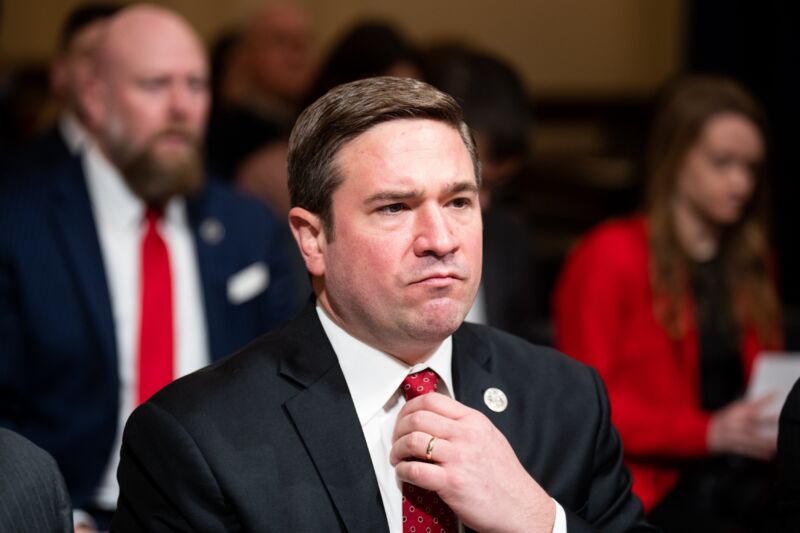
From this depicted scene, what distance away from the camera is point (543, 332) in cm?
370

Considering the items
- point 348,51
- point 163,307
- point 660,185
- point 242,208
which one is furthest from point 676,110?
point 163,307

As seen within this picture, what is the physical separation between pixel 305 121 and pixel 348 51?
186 centimetres

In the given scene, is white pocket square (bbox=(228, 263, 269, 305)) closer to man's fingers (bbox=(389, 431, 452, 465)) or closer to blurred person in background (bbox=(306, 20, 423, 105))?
blurred person in background (bbox=(306, 20, 423, 105))

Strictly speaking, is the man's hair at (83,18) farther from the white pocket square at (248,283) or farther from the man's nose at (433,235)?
the man's nose at (433,235)

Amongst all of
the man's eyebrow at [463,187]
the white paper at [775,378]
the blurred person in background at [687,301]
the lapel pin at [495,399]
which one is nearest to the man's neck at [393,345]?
the lapel pin at [495,399]

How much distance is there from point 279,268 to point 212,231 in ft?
0.74

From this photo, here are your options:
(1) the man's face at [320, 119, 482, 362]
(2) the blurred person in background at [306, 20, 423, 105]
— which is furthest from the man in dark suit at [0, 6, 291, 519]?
(1) the man's face at [320, 119, 482, 362]

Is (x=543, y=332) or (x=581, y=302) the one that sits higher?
(x=581, y=302)

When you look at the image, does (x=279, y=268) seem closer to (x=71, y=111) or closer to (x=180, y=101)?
(x=180, y=101)

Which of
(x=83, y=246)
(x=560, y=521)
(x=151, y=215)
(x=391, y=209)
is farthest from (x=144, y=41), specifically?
(x=560, y=521)

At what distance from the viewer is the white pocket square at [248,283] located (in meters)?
3.06

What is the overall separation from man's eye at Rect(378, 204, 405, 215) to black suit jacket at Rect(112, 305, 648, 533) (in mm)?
233

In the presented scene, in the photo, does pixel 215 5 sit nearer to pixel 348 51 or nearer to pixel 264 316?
pixel 348 51

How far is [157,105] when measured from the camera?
3.10 meters
